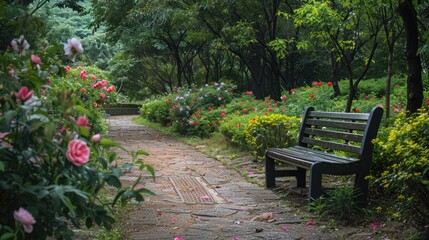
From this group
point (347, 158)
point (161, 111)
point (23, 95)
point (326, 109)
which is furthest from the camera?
point (161, 111)

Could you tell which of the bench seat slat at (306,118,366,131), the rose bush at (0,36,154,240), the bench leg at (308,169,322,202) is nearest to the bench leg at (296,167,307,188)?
the bench seat slat at (306,118,366,131)

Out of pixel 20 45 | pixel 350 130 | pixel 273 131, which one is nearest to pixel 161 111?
pixel 273 131

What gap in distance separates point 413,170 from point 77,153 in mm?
2501

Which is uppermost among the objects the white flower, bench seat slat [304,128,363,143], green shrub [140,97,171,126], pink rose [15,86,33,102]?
the white flower

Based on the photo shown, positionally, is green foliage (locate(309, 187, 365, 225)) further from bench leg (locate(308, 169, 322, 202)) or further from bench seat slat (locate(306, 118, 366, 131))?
bench seat slat (locate(306, 118, 366, 131))

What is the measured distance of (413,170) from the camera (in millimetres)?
3543

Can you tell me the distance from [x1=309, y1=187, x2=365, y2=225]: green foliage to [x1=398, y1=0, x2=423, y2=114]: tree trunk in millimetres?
1245

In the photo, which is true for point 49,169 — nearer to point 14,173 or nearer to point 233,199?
point 14,173

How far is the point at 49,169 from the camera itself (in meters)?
2.24

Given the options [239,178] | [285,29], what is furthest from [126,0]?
[239,178]

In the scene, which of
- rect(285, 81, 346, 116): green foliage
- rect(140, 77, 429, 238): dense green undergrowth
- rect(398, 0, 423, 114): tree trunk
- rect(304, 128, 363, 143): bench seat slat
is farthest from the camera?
rect(285, 81, 346, 116): green foliage

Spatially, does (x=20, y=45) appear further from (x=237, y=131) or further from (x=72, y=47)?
(x=237, y=131)

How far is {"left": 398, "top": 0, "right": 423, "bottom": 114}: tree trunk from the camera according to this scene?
5.18m

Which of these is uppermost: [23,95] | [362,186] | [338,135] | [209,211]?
[23,95]
